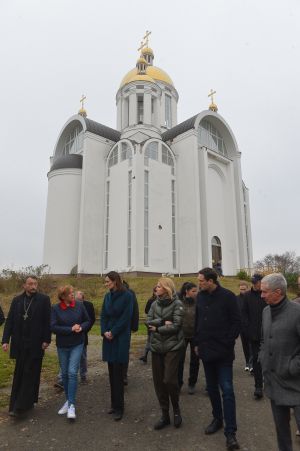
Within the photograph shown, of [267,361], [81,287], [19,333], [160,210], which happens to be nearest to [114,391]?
[19,333]

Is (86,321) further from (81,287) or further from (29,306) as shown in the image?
(81,287)

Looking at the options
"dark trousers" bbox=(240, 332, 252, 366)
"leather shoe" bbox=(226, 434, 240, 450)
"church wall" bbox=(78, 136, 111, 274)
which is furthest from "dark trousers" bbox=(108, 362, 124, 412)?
"church wall" bbox=(78, 136, 111, 274)

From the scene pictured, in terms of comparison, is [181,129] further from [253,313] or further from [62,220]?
[253,313]

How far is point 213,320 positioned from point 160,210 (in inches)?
942

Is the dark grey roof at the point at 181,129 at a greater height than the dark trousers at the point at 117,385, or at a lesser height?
greater

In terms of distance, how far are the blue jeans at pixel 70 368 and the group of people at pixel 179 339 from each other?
0.04 ft

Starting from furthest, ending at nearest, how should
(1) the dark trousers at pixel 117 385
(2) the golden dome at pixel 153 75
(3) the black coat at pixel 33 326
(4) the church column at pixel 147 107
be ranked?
(2) the golden dome at pixel 153 75, (4) the church column at pixel 147 107, (3) the black coat at pixel 33 326, (1) the dark trousers at pixel 117 385

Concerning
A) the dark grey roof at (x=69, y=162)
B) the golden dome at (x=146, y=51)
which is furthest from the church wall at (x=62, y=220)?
the golden dome at (x=146, y=51)

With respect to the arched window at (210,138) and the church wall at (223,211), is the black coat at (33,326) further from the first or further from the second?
the arched window at (210,138)

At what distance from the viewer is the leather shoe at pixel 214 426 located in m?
4.38

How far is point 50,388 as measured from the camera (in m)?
6.58

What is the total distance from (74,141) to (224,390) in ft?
105

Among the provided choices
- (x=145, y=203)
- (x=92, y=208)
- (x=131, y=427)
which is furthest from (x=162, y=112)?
(x=131, y=427)

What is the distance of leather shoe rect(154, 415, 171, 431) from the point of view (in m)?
4.61
